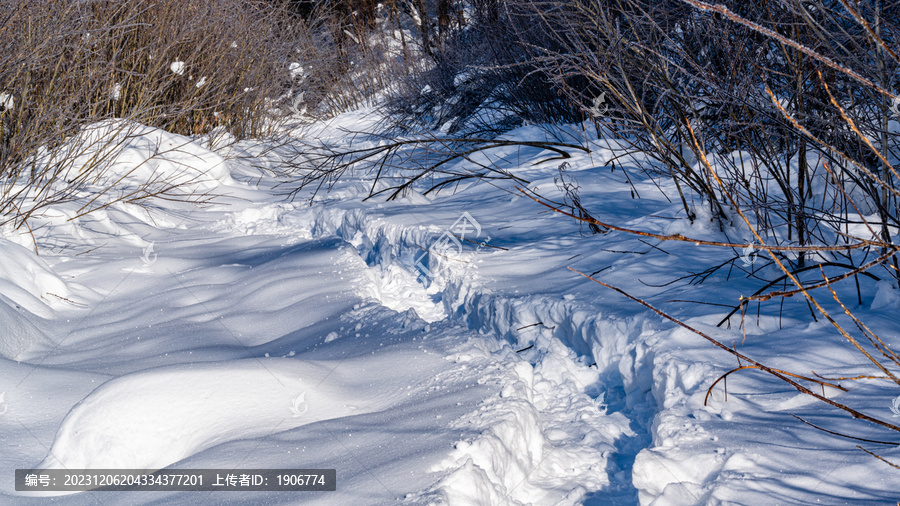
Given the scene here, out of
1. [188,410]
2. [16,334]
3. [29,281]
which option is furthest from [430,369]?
[29,281]

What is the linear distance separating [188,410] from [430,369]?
748 mm

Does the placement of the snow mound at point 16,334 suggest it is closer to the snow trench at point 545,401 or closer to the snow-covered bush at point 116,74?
the snow-covered bush at point 116,74

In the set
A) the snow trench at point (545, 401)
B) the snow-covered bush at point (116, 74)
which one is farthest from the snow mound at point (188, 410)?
the snow-covered bush at point (116, 74)

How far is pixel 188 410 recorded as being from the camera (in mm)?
1601

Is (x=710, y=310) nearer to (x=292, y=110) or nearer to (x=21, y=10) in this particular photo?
(x=21, y=10)

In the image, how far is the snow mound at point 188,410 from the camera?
4.86ft

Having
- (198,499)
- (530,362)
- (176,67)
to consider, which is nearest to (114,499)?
(198,499)

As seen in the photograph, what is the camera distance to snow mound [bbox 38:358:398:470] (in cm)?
148

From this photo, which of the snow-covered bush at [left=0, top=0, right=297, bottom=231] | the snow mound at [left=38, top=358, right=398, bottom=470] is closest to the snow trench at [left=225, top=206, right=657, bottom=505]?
the snow mound at [left=38, top=358, right=398, bottom=470]

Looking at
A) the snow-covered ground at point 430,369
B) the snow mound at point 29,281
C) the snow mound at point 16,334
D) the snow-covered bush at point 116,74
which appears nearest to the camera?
the snow-covered ground at point 430,369

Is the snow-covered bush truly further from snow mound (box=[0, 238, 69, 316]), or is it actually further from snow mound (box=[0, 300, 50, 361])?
snow mound (box=[0, 300, 50, 361])

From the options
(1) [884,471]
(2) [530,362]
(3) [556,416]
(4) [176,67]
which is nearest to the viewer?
(1) [884,471]

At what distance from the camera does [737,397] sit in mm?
1627

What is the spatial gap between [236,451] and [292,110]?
618cm
